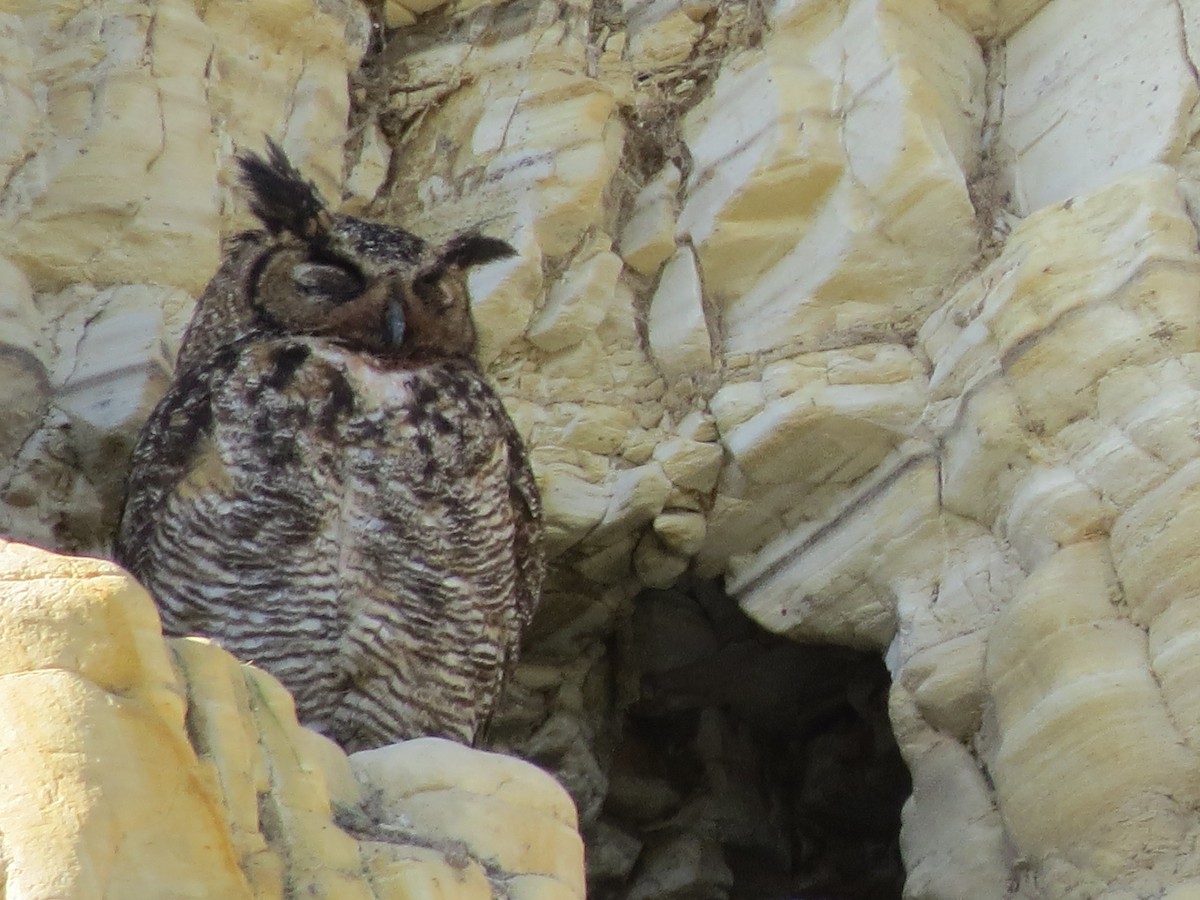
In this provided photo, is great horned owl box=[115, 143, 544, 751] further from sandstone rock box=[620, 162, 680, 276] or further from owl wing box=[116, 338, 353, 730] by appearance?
sandstone rock box=[620, 162, 680, 276]

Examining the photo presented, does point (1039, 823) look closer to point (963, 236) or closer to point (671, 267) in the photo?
point (963, 236)

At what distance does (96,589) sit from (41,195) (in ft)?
5.78

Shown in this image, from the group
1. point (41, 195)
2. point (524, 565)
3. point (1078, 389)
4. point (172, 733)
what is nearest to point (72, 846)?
point (172, 733)

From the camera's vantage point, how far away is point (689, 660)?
127 inches

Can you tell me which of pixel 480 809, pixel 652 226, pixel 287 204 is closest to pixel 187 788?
pixel 480 809

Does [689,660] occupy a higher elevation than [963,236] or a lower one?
lower

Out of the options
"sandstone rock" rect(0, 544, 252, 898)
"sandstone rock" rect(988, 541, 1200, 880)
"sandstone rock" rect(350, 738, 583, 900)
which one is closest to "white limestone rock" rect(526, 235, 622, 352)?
"sandstone rock" rect(988, 541, 1200, 880)

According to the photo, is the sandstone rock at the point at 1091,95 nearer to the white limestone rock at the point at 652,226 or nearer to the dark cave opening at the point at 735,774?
the white limestone rock at the point at 652,226

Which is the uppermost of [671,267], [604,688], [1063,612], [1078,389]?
[1078,389]

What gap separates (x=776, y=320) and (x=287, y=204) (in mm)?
870

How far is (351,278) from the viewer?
2.50 metres

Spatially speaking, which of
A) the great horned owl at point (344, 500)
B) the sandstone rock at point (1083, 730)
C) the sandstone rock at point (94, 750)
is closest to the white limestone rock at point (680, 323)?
the great horned owl at point (344, 500)

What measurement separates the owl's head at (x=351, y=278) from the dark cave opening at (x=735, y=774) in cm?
85

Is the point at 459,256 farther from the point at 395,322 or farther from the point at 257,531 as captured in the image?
the point at 257,531
